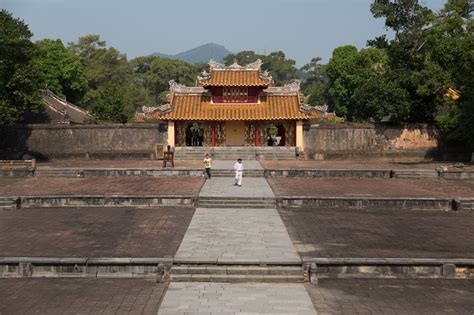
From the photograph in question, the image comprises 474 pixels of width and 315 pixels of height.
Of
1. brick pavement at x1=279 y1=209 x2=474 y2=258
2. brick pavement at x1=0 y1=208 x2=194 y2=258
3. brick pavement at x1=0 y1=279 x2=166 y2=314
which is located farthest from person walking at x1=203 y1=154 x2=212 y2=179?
brick pavement at x1=0 y1=279 x2=166 y2=314

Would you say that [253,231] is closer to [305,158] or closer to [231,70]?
[305,158]

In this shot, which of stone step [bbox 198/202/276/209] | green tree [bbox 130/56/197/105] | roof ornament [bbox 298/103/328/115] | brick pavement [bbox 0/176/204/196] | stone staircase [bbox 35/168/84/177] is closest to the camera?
stone step [bbox 198/202/276/209]

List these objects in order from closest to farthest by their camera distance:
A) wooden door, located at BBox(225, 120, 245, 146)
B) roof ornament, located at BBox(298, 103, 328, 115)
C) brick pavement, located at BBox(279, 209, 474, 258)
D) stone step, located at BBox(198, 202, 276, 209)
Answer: brick pavement, located at BBox(279, 209, 474, 258) < stone step, located at BBox(198, 202, 276, 209) < roof ornament, located at BBox(298, 103, 328, 115) < wooden door, located at BBox(225, 120, 245, 146)

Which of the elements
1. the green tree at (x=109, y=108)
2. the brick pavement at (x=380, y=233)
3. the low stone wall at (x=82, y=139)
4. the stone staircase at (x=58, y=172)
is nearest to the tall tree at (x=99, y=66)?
the green tree at (x=109, y=108)

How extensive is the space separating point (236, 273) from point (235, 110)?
2787 cm

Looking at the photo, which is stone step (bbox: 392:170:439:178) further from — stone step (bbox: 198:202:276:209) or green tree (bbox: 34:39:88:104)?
green tree (bbox: 34:39:88:104)

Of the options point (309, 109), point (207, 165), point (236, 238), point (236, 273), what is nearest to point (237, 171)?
point (207, 165)

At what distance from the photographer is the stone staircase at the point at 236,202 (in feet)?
58.6

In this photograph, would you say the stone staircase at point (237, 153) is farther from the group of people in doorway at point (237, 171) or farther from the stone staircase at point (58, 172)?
the stone staircase at point (58, 172)

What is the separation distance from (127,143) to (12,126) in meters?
8.61

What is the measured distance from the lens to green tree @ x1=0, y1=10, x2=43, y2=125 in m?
30.3

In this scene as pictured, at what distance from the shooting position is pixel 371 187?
21859 mm

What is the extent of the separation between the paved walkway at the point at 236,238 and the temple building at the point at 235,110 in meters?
20.8

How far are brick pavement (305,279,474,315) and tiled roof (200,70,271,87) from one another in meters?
28.3
